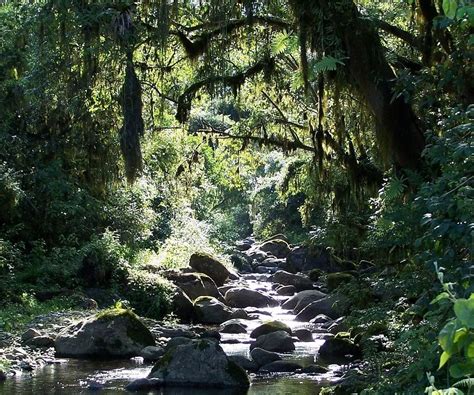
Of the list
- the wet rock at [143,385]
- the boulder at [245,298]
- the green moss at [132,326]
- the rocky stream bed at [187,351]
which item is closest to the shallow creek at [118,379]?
the rocky stream bed at [187,351]

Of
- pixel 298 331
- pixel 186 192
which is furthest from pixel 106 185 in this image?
pixel 298 331

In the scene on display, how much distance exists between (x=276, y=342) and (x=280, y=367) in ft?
6.00

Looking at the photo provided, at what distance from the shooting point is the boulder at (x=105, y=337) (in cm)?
1255

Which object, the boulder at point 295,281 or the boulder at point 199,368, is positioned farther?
the boulder at point 295,281

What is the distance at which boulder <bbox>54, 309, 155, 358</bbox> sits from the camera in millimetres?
12547

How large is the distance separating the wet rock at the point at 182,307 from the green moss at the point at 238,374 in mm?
6352

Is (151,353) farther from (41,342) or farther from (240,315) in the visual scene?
(240,315)

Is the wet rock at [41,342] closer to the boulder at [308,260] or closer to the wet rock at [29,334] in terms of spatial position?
the wet rock at [29,334]

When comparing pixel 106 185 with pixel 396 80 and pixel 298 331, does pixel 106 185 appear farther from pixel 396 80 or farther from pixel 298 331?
pixel 396 80

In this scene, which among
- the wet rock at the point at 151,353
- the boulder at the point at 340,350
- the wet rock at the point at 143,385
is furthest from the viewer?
the boulder at the point at 340,350

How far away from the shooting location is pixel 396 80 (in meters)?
7.99

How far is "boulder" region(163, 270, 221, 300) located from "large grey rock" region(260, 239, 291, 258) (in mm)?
13224

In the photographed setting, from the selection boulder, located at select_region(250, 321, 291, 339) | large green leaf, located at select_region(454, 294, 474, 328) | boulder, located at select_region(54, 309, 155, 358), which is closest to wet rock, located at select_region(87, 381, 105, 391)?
boulder, located at select_region(54, 309, 155, 358)

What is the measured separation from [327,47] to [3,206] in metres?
10.7
